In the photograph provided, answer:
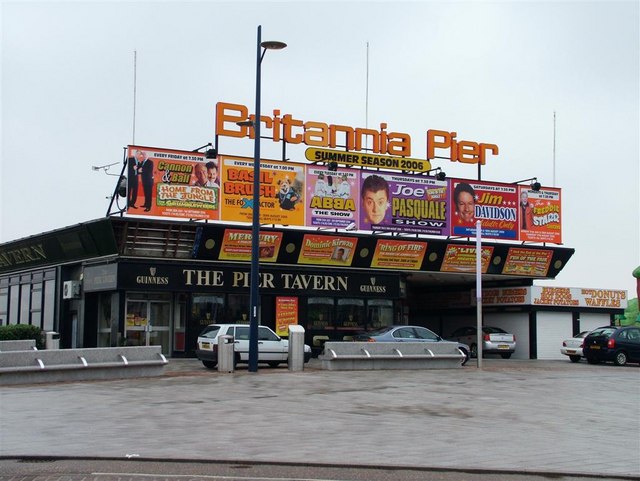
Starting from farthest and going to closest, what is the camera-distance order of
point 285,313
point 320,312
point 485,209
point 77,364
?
1. point 485,209
2. point 320,312
3. point 285,313
4. point 77,364

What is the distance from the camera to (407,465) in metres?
10.8

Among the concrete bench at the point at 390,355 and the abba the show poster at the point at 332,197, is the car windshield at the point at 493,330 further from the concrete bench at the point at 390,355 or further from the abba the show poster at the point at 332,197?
the concrete bench at the point at 390,355

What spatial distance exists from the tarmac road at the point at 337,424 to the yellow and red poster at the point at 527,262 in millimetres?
17558

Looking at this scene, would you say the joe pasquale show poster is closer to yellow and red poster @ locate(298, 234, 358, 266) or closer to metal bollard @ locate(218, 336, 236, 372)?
yellow and red poster @ locate(298, 234, 358, 266)

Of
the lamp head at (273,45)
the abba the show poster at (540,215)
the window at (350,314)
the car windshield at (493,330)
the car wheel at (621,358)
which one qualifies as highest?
the lamp head at (273,45)

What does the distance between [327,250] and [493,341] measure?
8.83 meters

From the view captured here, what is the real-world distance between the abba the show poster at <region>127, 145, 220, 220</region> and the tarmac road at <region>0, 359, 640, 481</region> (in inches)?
420

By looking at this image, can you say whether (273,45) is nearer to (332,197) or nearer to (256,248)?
(256,248)

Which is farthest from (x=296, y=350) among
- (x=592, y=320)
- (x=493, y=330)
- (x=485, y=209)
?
(x=592, y=320)

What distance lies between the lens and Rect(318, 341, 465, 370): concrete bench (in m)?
26.6

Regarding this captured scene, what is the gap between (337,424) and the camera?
14.8 m

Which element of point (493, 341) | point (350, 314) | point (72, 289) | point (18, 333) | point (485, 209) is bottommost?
point (493, 341)

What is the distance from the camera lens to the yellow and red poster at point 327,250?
3650 cm

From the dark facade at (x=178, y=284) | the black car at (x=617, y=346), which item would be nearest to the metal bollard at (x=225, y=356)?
the dark facade at (x=178, y=284)
